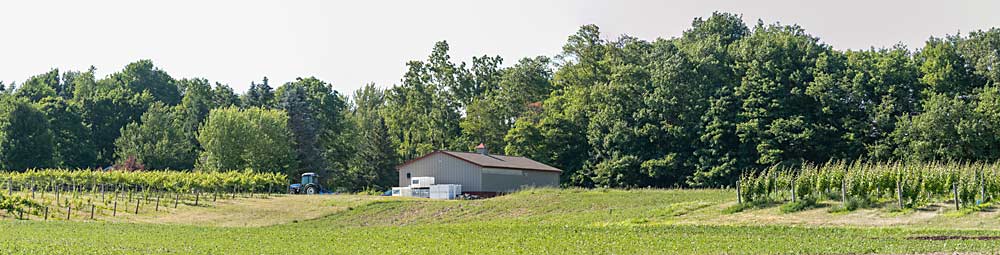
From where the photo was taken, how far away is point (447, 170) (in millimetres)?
62156

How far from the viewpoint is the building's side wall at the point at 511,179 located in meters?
61.2

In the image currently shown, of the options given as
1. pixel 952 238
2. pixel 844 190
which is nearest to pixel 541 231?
pixel 952 238

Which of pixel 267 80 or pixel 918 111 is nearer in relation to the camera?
pixel 918 111

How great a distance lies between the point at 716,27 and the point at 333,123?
122 feet

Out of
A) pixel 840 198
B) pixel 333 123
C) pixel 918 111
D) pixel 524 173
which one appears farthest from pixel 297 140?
pixel 840 198

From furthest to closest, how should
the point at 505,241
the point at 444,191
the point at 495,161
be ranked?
the point at 495,161, the point at 444,191, the point at 505,241

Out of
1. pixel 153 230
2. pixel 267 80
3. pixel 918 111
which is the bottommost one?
pixel 153 230

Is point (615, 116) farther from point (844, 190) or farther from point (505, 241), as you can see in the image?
point (505, 241)

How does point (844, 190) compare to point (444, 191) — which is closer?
point (844, 190)

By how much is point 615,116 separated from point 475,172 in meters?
17.3

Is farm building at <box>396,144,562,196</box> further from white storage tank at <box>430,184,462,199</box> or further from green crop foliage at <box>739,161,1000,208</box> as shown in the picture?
green crop foliage at <box>739,161,1000,208</box>

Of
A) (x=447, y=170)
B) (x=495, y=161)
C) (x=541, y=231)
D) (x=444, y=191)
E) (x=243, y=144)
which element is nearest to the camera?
(x=541, y=231)

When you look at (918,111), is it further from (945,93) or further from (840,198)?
(840,198)

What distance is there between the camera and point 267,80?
99812mm
